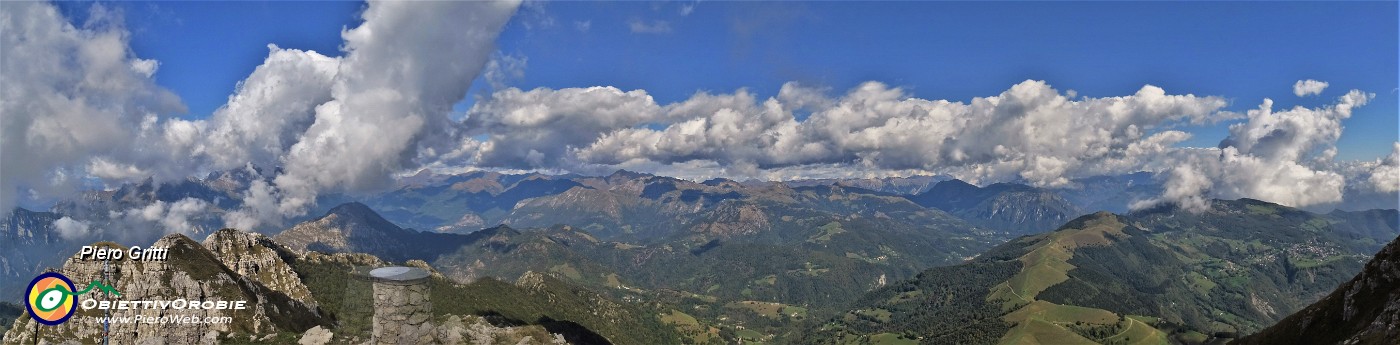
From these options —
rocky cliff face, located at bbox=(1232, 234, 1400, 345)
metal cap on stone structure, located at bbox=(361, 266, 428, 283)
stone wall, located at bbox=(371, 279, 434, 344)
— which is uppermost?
metal cap on stone structure, located at bbox=(361, 266, 428, 283)

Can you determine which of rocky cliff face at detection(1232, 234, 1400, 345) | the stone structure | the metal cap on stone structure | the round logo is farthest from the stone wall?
rocky cliff face at detection(1232, 234, 1400, 345)

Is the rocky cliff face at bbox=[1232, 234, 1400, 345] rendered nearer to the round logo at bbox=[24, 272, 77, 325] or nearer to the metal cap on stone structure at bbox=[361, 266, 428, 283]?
the metal cap on stone structure at bbox=[361, 266, 428, 283]

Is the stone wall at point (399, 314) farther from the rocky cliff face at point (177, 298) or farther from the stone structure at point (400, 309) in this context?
the rocky cliff face at point (177, 298)

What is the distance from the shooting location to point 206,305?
353 feet

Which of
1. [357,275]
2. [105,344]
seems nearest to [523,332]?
[105,344]

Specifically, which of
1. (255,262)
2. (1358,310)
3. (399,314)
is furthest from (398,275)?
(255,262)

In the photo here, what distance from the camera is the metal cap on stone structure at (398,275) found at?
800 inches

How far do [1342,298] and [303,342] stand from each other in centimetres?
18889

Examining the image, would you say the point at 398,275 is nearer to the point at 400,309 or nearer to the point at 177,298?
the point at 400,309

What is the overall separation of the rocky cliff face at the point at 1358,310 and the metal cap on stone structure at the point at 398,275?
129616 millimetres

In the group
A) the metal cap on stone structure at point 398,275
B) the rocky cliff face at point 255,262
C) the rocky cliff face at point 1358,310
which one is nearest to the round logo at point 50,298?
the metal cap on stone structure at point 398,275

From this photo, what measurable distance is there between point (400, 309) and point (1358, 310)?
165 metres

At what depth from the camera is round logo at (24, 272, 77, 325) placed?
1006 inches

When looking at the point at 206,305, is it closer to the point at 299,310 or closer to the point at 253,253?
the point at 299,310
